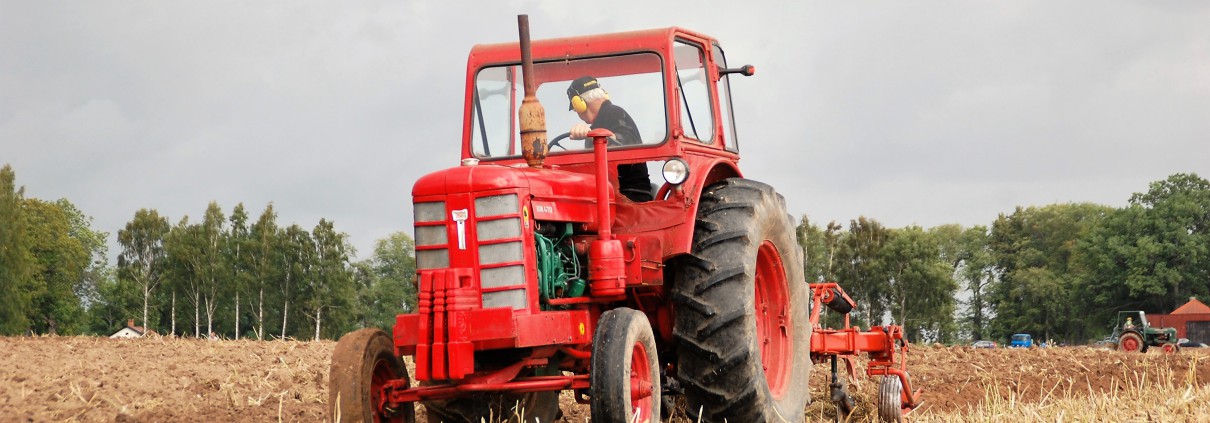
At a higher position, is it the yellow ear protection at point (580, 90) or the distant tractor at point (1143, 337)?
the yellow ear protection at point (580, 90)

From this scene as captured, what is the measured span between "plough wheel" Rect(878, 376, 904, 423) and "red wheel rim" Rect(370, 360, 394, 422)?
13.7ft

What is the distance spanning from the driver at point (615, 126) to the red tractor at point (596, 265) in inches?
1.3

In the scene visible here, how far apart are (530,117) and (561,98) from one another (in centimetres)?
110

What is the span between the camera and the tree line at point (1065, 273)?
62.9 metres

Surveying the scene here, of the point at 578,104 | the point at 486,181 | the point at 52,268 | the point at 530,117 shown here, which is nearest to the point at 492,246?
the point at 486,181

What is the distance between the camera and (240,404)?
9469mm

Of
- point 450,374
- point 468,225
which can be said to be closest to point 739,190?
point 468,225

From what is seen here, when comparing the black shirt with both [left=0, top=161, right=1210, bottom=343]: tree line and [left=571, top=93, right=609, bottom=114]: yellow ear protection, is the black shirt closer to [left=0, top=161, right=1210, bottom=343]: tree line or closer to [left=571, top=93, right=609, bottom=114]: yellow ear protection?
[left=571, top=93, right=609, bottom=114]: yellow ear protection

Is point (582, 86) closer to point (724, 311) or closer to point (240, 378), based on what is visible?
point (724, 311)

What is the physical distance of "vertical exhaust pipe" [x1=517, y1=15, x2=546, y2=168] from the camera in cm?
728

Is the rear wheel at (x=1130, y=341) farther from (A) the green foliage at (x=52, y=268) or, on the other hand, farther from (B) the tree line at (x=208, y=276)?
(A) the green foliage at (x=52, y=268)

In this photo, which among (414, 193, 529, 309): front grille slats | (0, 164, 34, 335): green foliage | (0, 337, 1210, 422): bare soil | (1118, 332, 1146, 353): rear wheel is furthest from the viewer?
(0, 164, 34, 335): green foliage

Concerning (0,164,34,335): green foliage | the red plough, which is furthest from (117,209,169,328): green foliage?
the red plough

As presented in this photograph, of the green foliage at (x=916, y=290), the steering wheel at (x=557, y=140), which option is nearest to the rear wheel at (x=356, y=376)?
the steering wheel at (x=557, y=140)
